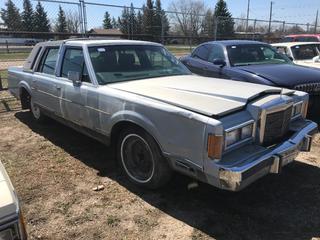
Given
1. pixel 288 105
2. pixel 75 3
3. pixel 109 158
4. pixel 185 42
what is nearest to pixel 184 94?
pixel 288 105

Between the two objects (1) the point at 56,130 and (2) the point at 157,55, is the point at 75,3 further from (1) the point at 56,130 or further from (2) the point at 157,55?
(2) the point at 157,55

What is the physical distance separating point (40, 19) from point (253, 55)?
448 inches

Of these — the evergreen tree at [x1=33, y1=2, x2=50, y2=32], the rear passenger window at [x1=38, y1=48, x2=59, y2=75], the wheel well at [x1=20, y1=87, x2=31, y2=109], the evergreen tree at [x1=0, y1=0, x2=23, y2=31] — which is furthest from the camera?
the evergreen tree at [x1=0, y1=0, x2=23, y2=31]

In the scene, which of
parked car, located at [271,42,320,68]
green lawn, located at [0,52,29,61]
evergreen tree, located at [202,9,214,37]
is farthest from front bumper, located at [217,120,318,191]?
green lawn, located at [0,52,29,61]

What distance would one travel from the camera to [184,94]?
380 centimetres

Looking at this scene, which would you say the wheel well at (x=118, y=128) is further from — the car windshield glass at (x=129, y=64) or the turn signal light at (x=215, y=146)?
the turn signal light at (x=215, y=146)

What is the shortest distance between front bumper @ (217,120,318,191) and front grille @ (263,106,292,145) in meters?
0.12

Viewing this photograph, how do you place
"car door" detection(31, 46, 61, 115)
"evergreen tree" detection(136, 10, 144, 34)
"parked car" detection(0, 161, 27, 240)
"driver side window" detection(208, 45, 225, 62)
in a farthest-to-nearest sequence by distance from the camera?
1. "evergreen tree" detection(136, 10, 144, 34)
2. "driver side window" detection(208, 45, 225, 62)
3. "car door" detection(31, 46, 61, 115)
4. "parked car" detection(0, 161, 27, 240)

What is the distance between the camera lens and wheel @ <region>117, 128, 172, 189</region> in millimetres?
3724

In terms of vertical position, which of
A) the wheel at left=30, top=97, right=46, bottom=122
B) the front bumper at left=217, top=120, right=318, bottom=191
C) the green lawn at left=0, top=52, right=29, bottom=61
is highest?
the front bumper at left=217, top=120, right=318, bottom=191

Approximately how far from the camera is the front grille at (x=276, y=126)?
3645mm

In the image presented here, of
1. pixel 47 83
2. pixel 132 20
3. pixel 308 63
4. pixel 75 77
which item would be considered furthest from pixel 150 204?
pixel 132 20

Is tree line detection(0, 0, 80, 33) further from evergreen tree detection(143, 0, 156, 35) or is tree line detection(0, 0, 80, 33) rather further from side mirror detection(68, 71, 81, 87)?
side mirror detection(68, 71, 81, 87)

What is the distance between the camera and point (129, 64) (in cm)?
484
